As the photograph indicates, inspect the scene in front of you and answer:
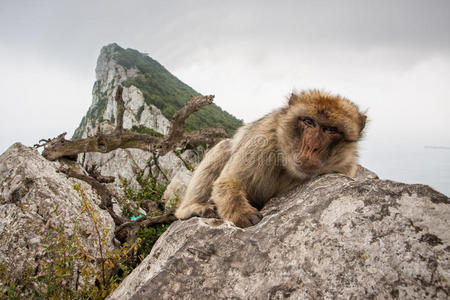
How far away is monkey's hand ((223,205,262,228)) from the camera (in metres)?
2.11

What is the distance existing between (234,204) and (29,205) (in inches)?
83.9

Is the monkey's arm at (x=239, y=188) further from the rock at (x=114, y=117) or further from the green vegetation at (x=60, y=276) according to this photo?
the rock at (x=114, y=117)

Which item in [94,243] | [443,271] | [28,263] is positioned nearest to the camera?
[443,271]

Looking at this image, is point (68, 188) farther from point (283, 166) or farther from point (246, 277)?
point (246, 277)

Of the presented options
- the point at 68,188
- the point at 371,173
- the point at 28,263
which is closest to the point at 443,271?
the point at 28,263

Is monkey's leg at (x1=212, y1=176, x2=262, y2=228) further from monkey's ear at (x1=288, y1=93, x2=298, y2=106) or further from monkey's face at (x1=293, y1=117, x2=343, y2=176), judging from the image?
monkey's ear at (x1=288, y1=93, x2=298, y2=106)

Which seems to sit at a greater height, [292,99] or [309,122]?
[292,99]

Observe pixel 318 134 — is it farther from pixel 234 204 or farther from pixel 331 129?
pixel 234 204

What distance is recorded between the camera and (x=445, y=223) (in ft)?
3.88

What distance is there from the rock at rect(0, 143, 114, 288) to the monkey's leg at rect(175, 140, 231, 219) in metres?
0.77

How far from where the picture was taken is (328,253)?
1.30 m

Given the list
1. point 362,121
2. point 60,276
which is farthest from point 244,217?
point 362,121

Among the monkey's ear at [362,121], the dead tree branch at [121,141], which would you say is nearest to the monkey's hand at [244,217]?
the monkey's ear at [362,121]

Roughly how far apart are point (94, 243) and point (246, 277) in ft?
7.00
